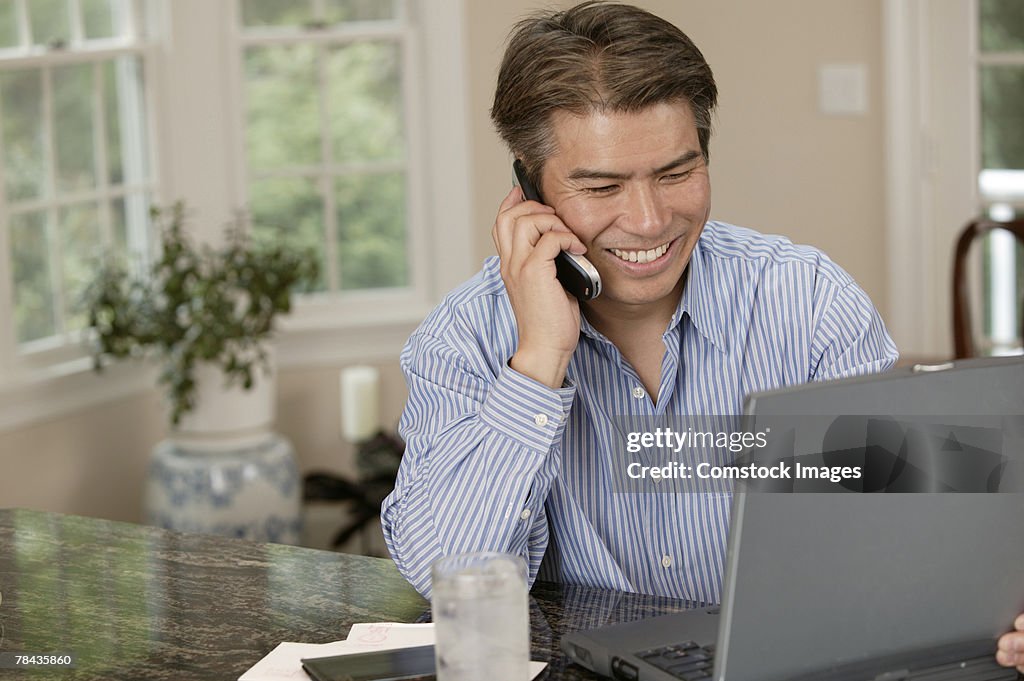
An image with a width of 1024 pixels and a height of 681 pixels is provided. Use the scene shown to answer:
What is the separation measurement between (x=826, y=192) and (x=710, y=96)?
7.96ft

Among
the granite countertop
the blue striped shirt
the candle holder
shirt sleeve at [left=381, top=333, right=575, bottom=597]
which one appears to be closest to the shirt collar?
the blue striped shirt

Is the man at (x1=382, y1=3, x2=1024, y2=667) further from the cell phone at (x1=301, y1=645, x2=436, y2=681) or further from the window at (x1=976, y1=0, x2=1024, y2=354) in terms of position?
the window at (x1=976, y1=0, x2=1024, y2=354)

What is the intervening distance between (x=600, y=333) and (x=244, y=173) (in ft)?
7.68

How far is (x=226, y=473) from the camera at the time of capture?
11.0ft

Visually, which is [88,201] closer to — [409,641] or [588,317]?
[588,317]

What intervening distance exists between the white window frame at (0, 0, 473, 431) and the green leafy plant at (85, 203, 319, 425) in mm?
199

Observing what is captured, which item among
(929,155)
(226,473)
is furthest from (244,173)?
(929,155)

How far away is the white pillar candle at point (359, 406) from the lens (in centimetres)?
371

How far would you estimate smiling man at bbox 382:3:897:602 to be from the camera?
58.0 inches

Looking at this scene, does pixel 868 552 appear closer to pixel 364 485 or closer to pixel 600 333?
pixel 600 333

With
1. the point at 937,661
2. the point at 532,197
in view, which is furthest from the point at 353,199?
the point at 937,661

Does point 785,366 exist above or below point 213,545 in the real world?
above

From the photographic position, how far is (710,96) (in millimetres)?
1615

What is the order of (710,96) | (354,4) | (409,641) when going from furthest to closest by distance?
(354,4)
(710,96)
(409,641)
